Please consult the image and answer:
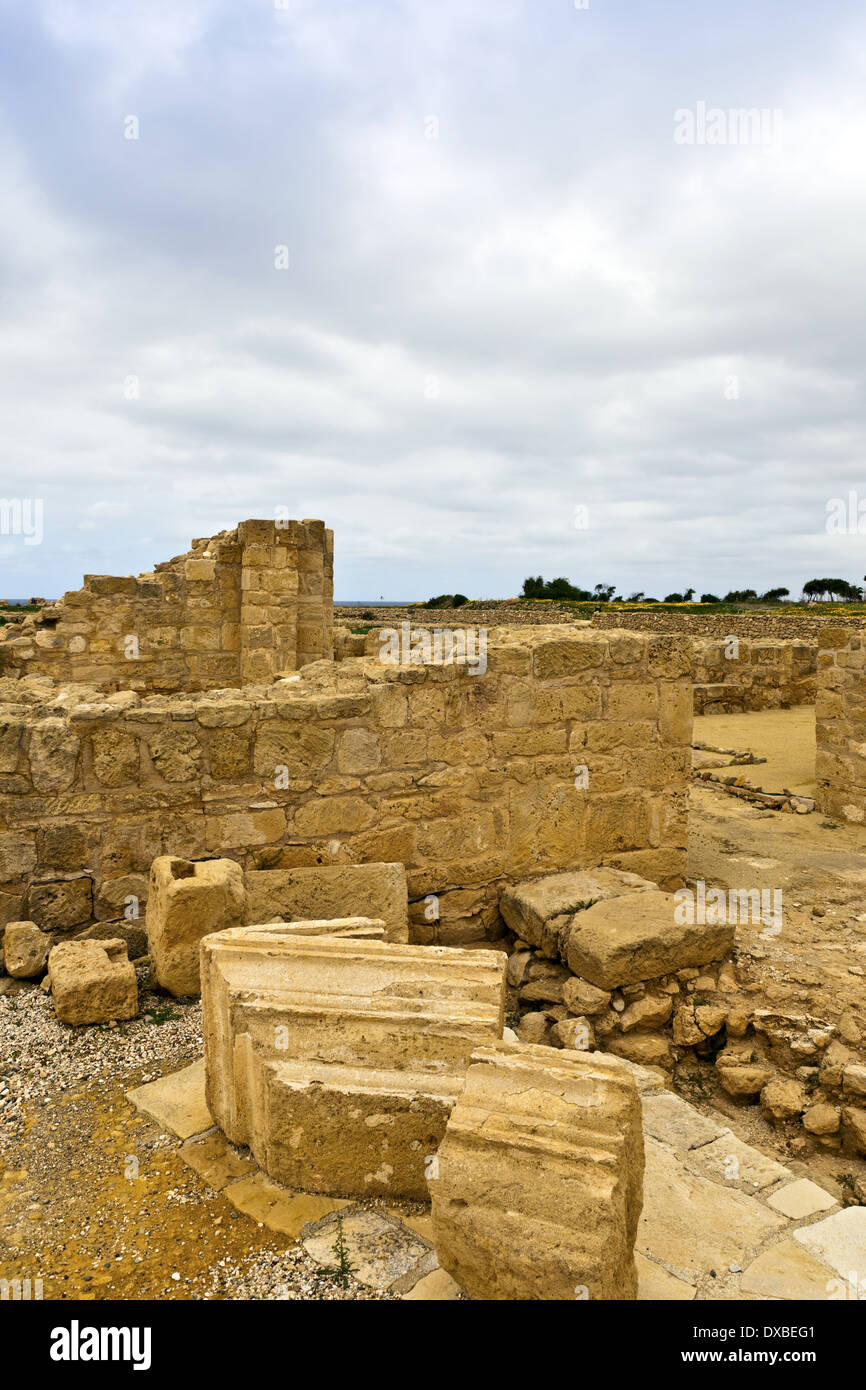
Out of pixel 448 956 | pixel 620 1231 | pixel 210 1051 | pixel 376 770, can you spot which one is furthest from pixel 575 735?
pixel 620 1231

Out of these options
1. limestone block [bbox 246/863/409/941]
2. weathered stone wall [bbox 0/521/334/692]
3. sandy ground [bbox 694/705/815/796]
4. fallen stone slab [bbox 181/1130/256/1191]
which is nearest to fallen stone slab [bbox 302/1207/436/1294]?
fallen stone slab [bbox 181/1130/256/1191]

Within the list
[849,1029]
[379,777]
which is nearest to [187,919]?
[379,777]

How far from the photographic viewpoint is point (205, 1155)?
2555 millimetres

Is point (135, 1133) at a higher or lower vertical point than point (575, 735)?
lower

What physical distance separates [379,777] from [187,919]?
136cm

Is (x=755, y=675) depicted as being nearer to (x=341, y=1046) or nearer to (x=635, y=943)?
(x=635, y=943)

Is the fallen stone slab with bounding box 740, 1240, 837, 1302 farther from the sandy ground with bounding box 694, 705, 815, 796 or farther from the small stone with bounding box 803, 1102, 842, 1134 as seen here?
the sandy ground with bounding box 694, 705, 815, 796

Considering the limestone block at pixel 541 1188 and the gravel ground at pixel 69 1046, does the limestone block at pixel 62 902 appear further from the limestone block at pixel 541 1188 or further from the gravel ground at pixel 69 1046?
the limestone block at pixel 541 1188

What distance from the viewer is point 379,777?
4531 mm

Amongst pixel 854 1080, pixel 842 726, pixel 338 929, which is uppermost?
pixel 842 726

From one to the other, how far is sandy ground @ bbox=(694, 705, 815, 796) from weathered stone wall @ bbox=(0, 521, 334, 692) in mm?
5578

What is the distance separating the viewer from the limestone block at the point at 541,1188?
1.82m

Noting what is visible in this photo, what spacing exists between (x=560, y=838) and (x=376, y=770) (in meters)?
1.29
